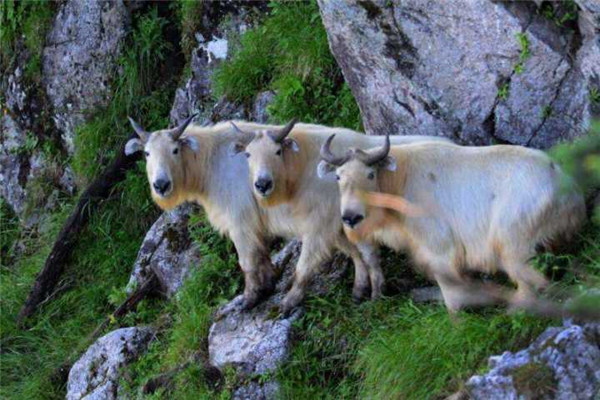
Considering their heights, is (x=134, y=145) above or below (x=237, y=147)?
below

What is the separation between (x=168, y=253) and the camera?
13.2 metres

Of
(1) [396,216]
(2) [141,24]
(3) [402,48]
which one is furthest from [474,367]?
(2) [141,24]

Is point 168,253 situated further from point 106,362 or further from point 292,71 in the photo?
point 292,71

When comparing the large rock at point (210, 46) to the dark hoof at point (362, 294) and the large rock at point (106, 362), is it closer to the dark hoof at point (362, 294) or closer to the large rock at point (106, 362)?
the large rock at point (106, 362)

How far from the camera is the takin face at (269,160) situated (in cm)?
1039

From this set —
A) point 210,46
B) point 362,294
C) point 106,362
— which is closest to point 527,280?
point 362,294

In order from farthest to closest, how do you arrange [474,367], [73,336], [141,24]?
1. [141,24]
2. [73,336]
3. [474,367]

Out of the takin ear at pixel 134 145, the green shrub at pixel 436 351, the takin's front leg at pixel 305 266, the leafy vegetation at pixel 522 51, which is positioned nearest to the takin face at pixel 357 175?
the takin's front leg at pixel 305 266

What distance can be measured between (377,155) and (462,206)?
74 centimetres

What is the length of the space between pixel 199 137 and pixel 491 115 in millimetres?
2506

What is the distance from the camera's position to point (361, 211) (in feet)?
31.7

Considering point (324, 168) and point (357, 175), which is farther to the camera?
point (324, 168)

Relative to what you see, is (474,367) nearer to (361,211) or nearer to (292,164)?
(361,211)

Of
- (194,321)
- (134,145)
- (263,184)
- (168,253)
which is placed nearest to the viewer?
(263,184)
